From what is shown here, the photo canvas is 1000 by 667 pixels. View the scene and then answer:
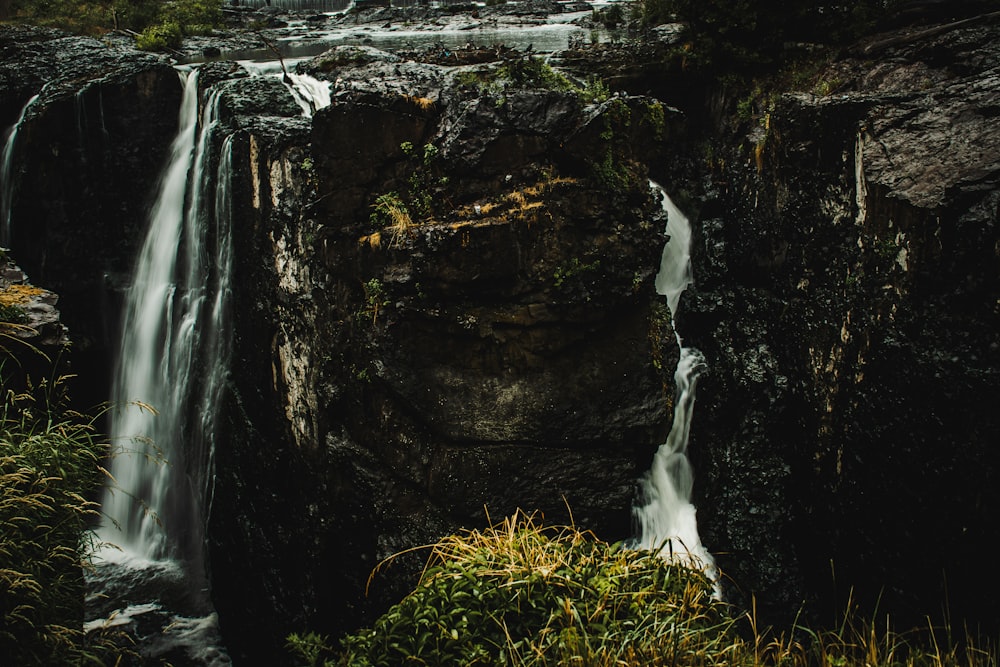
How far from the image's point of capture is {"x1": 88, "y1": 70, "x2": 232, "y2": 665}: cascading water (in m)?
9.43

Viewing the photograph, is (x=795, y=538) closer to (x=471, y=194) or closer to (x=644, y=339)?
(x=644, y=339)

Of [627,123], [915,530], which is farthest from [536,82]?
[915,530]

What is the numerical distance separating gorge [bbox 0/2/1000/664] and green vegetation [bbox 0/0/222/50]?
8.88 meters

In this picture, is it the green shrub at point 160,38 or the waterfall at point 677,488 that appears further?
the green shrub at point 160,38

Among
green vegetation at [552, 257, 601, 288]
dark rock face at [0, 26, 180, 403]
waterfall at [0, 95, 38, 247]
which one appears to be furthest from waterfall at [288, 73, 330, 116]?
green vegetation at [552, 257, 601, 288]

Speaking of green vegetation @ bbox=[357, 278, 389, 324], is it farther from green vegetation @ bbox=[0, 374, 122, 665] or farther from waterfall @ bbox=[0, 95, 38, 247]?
waterfall @ bbox=[0, 95, 38, 247]

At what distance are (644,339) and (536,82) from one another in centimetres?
330

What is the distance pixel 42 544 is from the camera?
4164 millimetres

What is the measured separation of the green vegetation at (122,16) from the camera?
51.3 ft

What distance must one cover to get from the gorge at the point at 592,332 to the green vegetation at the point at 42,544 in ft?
11.1

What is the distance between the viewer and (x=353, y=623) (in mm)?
7961

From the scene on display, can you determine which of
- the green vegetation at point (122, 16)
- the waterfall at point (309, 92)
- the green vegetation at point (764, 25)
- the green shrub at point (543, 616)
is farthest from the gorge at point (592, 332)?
the green vegetation at point (122, 16)

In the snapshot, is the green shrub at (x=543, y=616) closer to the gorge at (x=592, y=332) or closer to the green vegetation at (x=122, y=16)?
the gorge at (x=592, y=332)

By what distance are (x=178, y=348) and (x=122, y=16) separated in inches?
496
